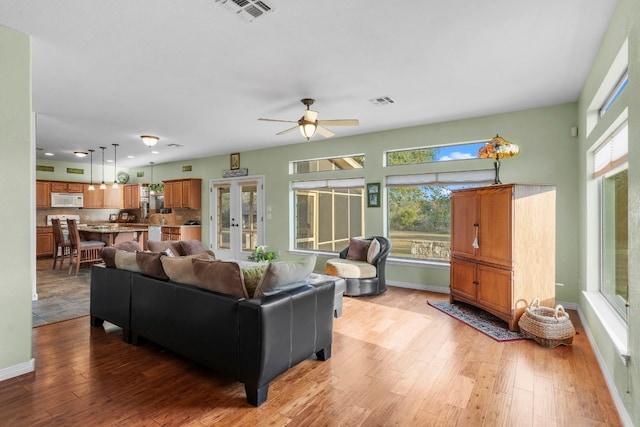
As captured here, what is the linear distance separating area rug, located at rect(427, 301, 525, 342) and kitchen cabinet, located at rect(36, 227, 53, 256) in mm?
9321

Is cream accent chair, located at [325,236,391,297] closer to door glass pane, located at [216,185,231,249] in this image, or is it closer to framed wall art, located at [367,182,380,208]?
framed wall art, located at [367,182,380,208]

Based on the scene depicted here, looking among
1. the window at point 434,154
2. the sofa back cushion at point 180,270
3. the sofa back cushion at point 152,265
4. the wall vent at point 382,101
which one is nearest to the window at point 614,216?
the window at point 434,154

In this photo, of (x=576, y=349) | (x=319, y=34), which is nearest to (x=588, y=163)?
(x=576, y=349)

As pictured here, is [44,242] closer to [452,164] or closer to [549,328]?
[452,164]

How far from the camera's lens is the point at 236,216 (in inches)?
315

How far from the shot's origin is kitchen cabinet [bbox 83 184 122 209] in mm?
9414

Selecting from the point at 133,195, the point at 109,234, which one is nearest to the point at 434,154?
the point at 109,234

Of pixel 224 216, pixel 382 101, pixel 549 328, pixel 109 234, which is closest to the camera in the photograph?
pixel 549 328

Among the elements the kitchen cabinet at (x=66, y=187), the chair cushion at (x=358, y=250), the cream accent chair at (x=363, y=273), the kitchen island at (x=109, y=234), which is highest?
the kitchen cabinet at (x=66, y=187)

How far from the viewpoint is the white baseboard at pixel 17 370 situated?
2.48 meters

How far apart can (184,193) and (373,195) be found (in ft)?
17.2

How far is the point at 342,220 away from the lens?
260 inches

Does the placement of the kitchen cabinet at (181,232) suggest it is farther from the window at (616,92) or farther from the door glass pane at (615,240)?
the window at (616,92)

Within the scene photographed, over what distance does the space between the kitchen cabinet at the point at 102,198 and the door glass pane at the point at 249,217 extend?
4.84 meters
